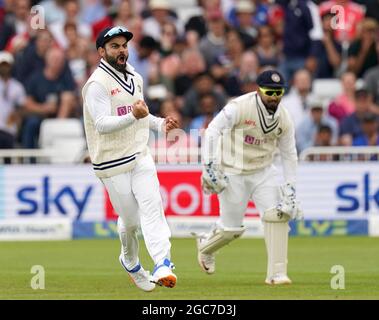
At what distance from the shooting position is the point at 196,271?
43.4ft

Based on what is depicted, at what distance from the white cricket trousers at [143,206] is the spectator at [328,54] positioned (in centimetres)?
1033

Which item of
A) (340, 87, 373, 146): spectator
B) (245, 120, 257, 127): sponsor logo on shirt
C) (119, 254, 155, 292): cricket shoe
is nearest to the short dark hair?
(340, 87, 373, 146): spectator

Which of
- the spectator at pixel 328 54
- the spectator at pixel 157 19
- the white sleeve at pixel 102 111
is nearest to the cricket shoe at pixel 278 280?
the white sleeve at pixel 102 111

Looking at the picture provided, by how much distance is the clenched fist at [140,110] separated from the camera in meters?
10.2

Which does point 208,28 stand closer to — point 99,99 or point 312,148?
point 312,148

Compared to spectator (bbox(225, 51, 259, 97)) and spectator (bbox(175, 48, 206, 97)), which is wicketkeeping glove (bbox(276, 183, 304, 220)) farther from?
spectator (bbox(175, 48, 206, 97))

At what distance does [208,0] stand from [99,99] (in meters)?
11.9

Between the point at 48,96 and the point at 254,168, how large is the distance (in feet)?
27.3

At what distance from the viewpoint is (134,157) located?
10766mm

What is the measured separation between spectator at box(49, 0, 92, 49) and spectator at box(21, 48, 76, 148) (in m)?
1.07

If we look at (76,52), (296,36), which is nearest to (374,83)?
(296,36)

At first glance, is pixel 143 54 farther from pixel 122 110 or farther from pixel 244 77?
pixel 122 110

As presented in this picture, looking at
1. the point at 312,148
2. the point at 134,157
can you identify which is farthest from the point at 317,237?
the point at 134,157

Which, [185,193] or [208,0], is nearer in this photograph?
[185,193]
